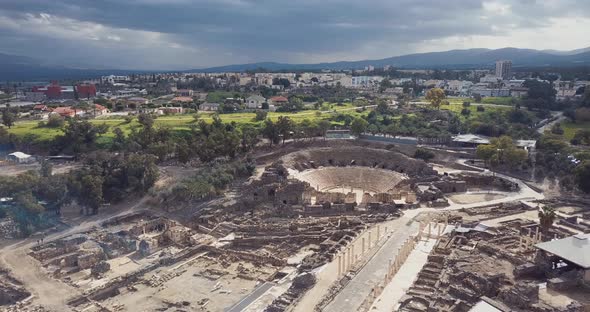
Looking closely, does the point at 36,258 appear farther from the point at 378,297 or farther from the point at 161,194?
the point at 378,297

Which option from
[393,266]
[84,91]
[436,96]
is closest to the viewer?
[393,266]

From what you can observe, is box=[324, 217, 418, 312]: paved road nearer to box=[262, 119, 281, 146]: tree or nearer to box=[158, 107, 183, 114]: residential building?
box=[262, 119, 281, 146]: tree

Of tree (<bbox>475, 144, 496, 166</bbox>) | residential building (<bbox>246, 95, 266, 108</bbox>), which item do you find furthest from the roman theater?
residential building (<bbox>246, 95, 266, 108</bbox>)

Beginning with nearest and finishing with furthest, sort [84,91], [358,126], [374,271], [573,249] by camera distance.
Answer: [573,249], [374,271], [358,126], [84,91]

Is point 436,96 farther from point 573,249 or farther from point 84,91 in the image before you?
point 84,91

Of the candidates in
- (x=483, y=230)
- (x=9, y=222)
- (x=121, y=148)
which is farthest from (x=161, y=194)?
(x=483, y=230)

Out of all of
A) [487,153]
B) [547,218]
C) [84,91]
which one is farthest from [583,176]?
[84,91]

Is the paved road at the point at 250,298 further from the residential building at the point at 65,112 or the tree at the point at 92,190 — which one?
the residential building at the point at 65,112
